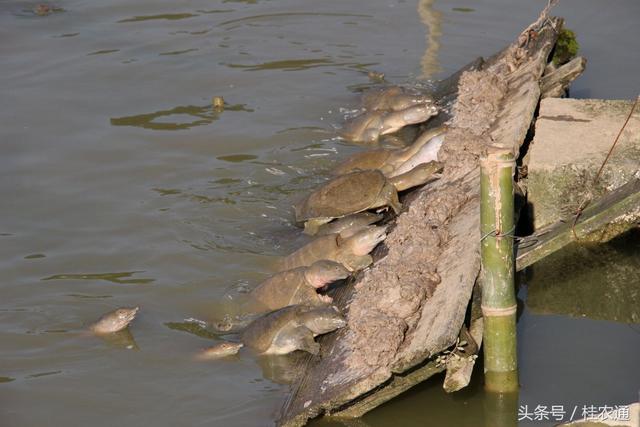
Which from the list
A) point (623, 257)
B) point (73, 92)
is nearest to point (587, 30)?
point (623, 257)

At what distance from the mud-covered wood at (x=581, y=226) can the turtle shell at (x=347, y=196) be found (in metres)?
1.35

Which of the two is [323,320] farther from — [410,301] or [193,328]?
[193,328]

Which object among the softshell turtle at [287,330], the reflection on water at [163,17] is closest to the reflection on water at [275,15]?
the reflection on water at [163,17]

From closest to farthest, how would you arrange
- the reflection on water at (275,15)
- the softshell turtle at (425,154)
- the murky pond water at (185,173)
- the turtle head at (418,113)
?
the murky pond water at (185,173)
the softshell turtle at (425,154)
the turtle head at (418,113)
the reflection on water at (275,15)

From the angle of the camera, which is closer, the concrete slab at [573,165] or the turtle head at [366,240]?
the turtle head at [366,240]

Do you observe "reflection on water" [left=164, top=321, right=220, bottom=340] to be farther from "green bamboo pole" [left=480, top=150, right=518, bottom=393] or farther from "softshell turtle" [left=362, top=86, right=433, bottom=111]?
"softshell turtle" [left=362, top=86, right=433, bottom=111]

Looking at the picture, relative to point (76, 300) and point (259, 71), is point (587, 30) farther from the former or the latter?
point (76, 300)

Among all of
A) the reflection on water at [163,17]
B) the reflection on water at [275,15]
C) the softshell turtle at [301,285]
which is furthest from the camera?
the reflection on water at [163,17]

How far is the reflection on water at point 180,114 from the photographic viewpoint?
31.2 ft

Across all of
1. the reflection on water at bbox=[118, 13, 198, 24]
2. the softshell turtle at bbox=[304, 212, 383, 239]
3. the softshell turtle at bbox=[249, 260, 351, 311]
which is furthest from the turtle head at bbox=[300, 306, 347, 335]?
the reflection on water at bbox=[118, 13, 198, 24]

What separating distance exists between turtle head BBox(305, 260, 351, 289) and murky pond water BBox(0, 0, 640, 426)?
0.70m

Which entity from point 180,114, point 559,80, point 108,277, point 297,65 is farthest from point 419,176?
point 297,65

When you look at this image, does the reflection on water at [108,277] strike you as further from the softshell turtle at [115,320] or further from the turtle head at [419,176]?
the turtle head at [419,176]

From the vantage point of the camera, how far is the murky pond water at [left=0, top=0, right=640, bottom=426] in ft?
18.5
